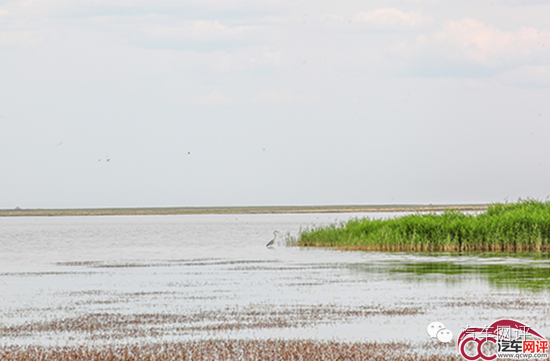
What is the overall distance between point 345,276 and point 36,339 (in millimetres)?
13107

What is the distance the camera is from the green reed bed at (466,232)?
34312mm

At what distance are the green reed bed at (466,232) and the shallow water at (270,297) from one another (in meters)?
1.59

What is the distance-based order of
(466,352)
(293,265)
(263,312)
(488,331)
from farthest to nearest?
(293,265) → (263,312) → (488,331) → (466,352)

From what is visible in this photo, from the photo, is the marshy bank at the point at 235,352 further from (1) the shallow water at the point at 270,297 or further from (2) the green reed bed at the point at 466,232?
(2) the green reed bed at the point at 466,232

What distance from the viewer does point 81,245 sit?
51.3 m

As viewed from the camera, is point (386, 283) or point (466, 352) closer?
point (466, 352)

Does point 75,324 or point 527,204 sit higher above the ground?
point 527,204

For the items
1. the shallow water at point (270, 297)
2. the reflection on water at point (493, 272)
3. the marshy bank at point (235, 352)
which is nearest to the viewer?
the marshy bank at point (235, 352)

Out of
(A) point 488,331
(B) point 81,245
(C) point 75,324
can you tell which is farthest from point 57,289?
(B) point 81,245

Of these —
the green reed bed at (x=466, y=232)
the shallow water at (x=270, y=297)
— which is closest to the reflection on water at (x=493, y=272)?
the shallow water at (x=270, y=297)

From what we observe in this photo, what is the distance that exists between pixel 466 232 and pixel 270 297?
17670mm

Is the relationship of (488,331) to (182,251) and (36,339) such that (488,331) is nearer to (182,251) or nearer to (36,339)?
(36,339)

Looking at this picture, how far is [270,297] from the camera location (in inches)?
799

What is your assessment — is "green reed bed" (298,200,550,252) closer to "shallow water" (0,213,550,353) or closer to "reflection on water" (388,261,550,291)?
"shallow water" (0,213,550,353)
